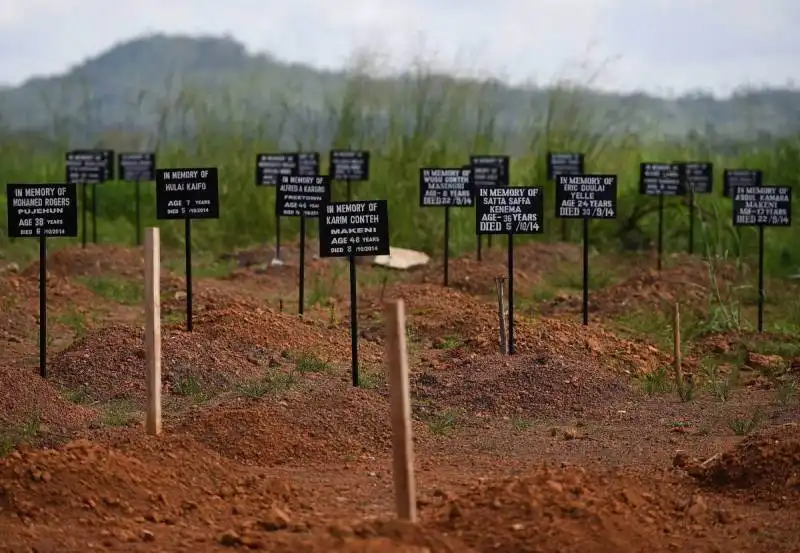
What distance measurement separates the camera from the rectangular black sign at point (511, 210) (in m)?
12.2

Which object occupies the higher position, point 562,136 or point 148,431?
point 562,136

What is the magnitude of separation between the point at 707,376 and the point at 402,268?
7.02 m

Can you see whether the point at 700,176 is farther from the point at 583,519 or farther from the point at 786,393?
the point at 583,519

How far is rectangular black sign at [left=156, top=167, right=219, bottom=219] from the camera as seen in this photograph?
39.9 ft

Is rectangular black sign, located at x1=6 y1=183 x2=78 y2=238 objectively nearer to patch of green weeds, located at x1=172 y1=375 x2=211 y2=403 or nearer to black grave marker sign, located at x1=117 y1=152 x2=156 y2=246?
patch of green weeds, located at x1=172 y1=375 x2=211 y2=403

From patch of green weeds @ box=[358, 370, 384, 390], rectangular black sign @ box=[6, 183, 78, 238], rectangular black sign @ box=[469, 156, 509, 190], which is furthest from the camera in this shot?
rectangular black sign @ box=[469, 156, 509, 190]

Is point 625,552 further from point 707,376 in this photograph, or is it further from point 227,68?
point 227,68

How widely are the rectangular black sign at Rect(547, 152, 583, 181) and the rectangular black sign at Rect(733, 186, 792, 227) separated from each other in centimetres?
591

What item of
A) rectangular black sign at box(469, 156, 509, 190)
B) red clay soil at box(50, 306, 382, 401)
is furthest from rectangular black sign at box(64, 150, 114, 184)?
red clay soil at box(50, 306, 382, 401)

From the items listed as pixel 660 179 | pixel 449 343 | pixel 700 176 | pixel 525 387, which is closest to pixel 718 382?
pixel 525 387

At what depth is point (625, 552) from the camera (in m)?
6.28

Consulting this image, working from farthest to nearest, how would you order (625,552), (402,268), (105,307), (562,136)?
(562,136), (402,268), (105,307), (625,552)

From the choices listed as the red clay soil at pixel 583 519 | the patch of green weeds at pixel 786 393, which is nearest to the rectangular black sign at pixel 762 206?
the patch of green weeds at pixel 786 393

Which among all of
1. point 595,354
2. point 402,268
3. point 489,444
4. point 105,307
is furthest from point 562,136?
point 489,444
